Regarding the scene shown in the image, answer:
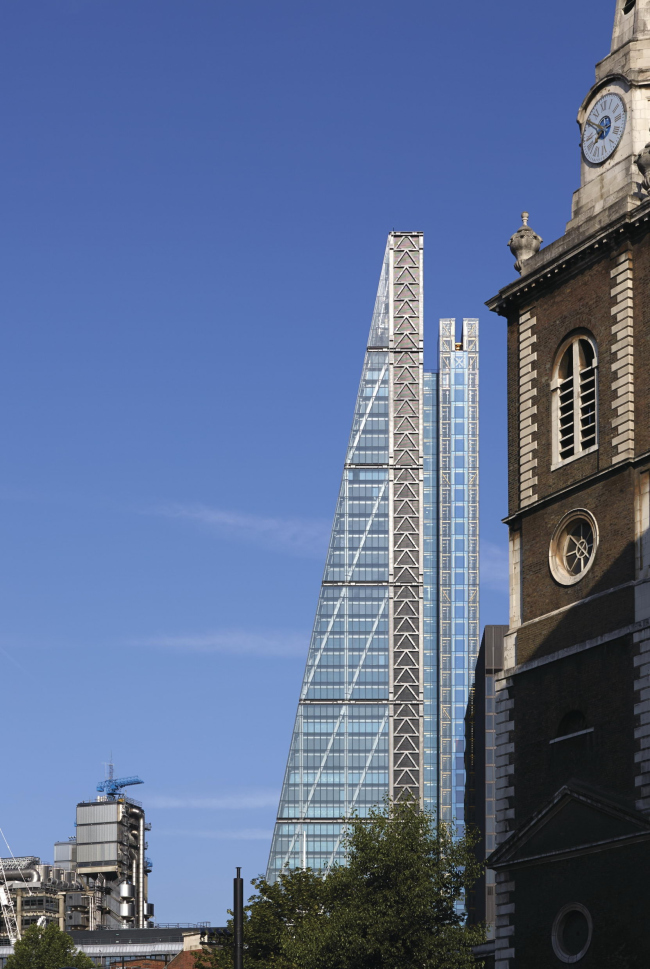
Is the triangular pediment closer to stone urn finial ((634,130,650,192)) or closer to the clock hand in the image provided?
stone urn finial ((634,130,650,192))

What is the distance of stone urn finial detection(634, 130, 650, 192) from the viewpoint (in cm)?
6062

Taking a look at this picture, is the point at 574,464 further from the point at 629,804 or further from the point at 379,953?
the point at 379,953

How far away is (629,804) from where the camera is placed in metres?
54.2

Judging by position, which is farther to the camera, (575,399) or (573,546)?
(575,399)

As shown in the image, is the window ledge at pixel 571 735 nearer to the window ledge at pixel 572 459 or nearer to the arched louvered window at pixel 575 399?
the window ledge at pixel 572 459

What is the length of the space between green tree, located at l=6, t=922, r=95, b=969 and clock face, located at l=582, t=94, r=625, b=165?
262ft

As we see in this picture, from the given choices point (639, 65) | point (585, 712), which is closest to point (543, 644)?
point (585, 712)

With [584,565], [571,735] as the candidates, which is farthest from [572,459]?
[571,735]

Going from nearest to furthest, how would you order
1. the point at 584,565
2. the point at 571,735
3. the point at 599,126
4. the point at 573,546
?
the point at 571,735, the point at 584,565, the point at 573,546, the point at 599,126

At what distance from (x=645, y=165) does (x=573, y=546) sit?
538 inches

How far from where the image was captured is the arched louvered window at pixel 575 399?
6119 centimetres

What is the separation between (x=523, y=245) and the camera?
218ft

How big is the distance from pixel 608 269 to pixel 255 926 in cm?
3675

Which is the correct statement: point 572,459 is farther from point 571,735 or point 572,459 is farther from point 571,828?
point 571,828
